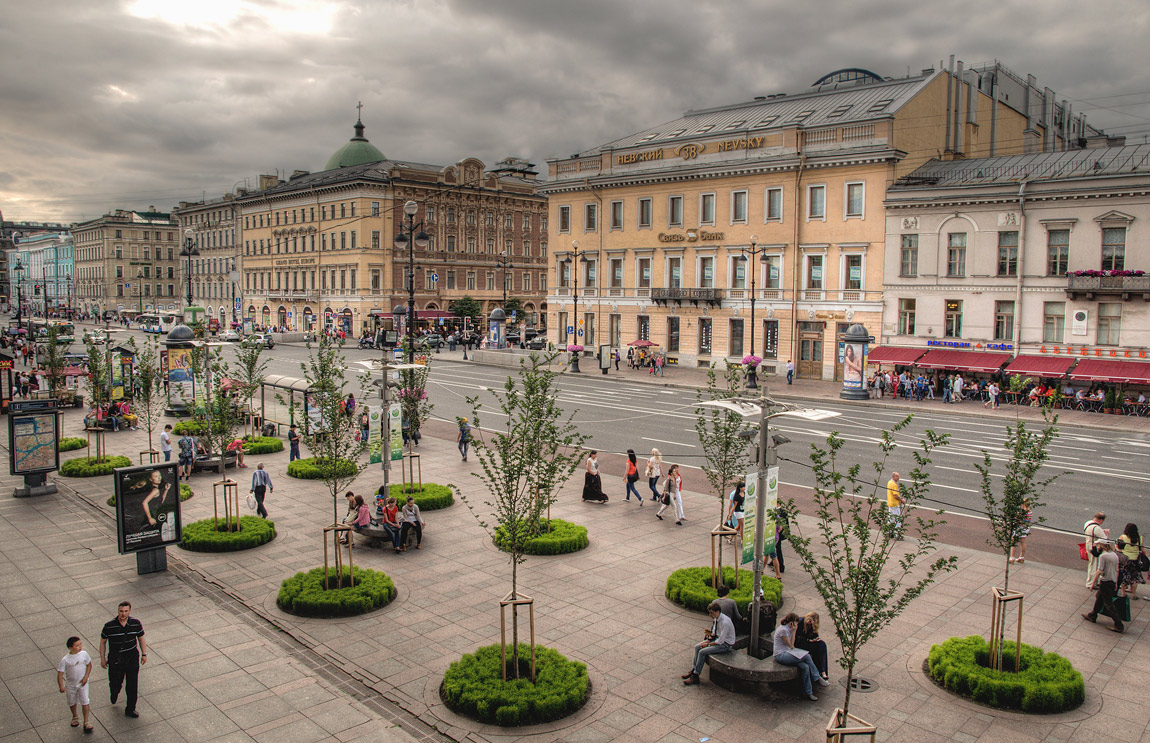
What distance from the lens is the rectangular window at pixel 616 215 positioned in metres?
61.2

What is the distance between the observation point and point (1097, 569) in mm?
14805

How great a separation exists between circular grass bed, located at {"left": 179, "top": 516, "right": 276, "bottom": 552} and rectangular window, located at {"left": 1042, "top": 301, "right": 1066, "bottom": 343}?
38877 millimetres

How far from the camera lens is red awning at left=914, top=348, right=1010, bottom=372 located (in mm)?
41625

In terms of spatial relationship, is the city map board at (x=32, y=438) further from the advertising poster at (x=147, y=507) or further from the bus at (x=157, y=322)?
the bus at (x=157, y=322)

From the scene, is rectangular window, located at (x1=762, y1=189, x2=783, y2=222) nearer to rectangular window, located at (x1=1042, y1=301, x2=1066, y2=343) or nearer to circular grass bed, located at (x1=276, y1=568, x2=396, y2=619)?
rectangular window, located at (x1=1042, y1=301, x2=1066, y2=343)

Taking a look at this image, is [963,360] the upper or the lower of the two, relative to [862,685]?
upper

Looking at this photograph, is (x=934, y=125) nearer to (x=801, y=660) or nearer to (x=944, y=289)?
(x=944, y=289)

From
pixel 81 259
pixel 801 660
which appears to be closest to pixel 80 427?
pixel 801 660

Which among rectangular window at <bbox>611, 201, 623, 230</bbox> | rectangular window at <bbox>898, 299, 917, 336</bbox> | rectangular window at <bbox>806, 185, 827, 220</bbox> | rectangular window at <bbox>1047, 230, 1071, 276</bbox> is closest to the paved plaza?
rectangular window at <bbox>1047, 230, 1071, 276</bbox>

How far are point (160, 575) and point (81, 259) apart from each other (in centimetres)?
17451

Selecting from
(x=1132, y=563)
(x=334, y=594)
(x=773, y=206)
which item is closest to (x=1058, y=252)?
(x=773, y=206)

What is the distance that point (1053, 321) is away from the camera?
40844mm

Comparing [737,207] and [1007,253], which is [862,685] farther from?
[737,207]

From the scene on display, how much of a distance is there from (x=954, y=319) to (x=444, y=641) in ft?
130
